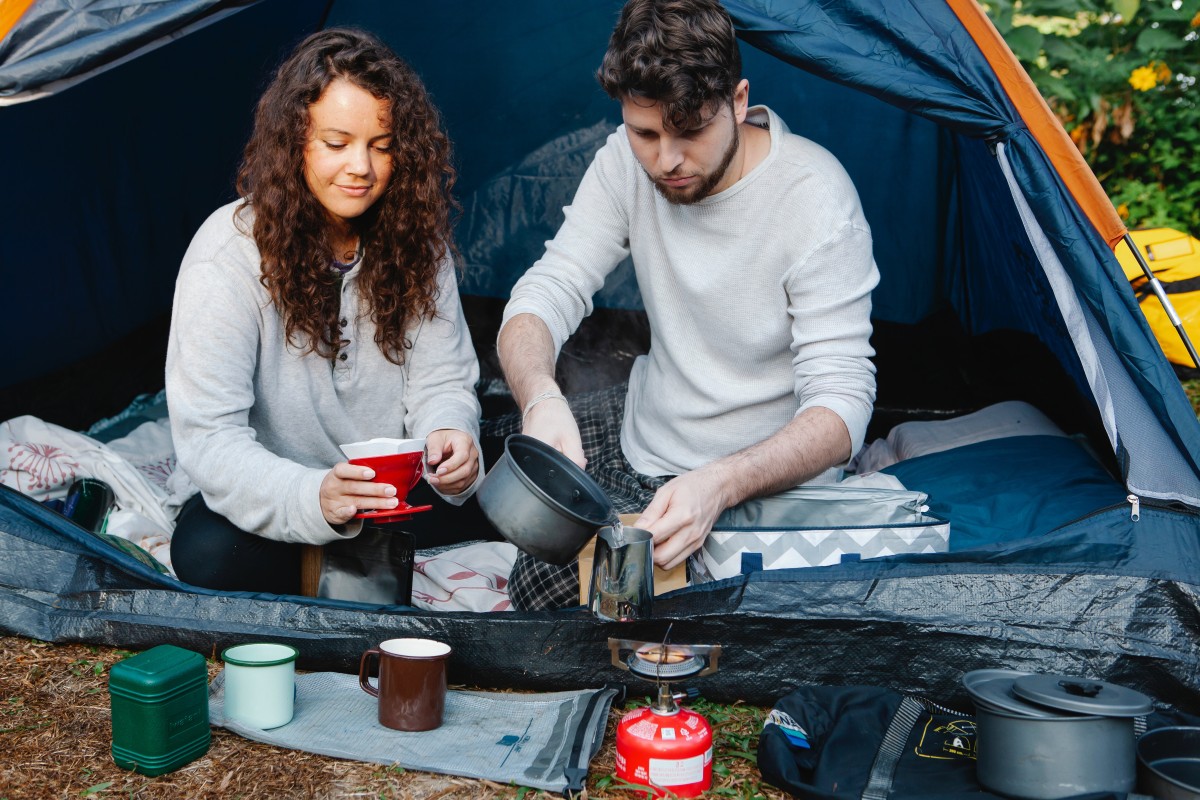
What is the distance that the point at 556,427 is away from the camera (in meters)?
1.95

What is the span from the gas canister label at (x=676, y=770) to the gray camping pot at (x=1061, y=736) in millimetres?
404

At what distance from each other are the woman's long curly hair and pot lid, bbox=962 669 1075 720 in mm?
1206

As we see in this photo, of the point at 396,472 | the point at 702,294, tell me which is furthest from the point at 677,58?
the point at 396,472

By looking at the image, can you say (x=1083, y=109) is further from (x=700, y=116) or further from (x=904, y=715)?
(x=904, y=715)

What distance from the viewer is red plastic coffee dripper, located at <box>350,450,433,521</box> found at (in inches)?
72.9

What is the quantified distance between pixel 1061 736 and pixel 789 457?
0.66 meters

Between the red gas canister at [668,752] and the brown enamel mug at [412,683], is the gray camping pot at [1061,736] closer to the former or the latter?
the red gas canister at [668,752]

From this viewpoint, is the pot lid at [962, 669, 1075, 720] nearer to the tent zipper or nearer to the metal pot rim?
the tent zipper

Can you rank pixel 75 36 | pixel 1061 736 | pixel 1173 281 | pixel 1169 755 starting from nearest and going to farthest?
1. pixel 1061 736
2. pixel 1169 755
3. pixel 75 36
4. pixel 1173 281

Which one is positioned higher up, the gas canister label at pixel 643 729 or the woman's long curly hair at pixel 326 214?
the woman's long curly hair at pixel 326 214

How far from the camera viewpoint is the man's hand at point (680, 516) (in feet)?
5.91

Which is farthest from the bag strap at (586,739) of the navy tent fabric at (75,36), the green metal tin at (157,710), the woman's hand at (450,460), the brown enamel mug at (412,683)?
the navy tent fabric at (75,36)

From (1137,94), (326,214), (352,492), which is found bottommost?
(352,492)

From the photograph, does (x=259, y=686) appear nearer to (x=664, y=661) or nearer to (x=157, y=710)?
(x=157, y=710)
